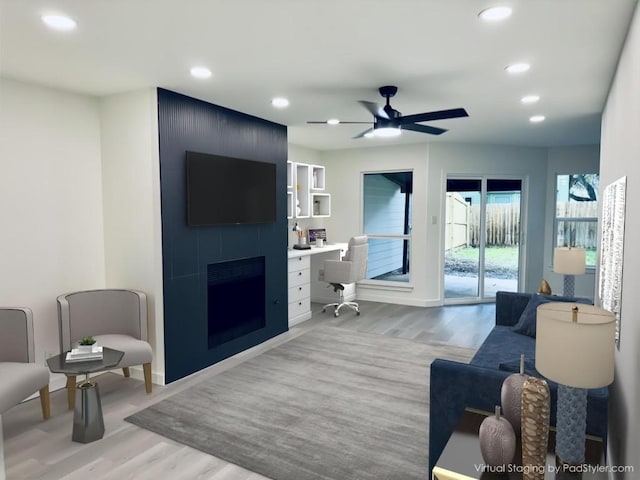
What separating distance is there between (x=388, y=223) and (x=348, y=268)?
4.74 feet

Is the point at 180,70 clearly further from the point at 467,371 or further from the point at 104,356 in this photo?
the point at 467,371

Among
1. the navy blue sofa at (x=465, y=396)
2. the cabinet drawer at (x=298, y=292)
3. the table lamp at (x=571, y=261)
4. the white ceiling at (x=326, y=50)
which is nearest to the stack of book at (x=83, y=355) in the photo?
the white ceiling at (x=326, y=50)

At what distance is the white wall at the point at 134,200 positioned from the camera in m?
3.67

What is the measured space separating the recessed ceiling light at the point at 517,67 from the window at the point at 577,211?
14.7 feet

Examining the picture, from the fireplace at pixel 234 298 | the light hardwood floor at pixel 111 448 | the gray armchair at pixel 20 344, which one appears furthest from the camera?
the fireplace at pixel 234 298

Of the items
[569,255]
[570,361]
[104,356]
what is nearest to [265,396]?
[104,356]

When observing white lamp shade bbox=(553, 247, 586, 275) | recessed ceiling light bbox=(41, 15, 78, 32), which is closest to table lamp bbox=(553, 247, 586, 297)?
white lamp shade bbox=(553, 247, 586, 275)

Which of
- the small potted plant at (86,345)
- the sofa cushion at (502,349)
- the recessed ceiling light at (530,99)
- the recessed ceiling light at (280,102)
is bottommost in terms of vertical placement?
the sofa cushion at (502,349)

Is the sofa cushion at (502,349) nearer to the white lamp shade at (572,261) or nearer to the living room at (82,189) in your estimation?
the white lamp shade at (572,261)

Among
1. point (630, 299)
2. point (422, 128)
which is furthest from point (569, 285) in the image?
point (630, 299)

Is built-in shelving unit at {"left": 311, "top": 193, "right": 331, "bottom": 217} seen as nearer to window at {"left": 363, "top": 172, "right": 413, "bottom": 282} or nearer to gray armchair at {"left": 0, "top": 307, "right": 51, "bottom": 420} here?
window at {"left": 363, "top": 172, "right": 413, "bottom": 282}

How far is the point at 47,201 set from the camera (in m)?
3.63

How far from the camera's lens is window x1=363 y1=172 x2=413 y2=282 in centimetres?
701

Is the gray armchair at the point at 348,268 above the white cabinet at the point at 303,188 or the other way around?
the other way around
